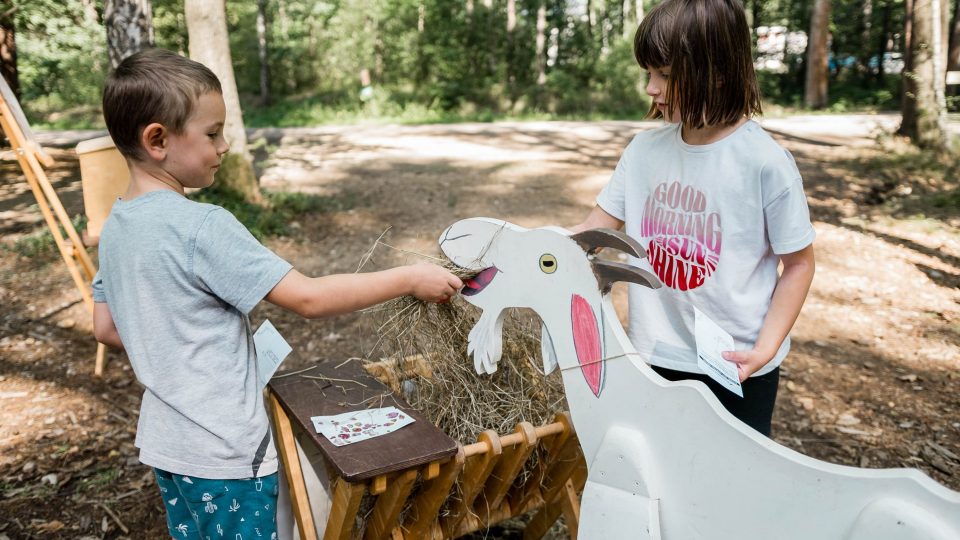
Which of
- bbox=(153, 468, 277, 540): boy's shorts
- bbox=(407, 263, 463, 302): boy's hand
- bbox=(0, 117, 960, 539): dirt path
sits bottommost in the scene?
bbox=(0, 117, 960, 539): dirt path

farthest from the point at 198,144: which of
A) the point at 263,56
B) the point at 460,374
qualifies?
the point at 263,56

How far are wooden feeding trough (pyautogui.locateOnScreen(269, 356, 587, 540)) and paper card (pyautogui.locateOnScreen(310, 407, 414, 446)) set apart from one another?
3 centimetres

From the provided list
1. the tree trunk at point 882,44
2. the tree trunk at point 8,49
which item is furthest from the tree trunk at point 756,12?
the tree trunk at point 8,49

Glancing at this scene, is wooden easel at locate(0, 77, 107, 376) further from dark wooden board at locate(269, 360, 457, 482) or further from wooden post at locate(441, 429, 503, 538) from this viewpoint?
wooden post at locate(441, 429, 503, 538)

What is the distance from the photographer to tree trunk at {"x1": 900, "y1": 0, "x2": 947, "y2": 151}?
7793mm

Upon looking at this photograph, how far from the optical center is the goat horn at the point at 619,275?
1502 mm

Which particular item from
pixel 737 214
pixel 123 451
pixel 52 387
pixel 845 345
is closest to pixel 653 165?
pixel 737 214

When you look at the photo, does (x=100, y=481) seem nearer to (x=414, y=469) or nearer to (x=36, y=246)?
(x=414, y=469)

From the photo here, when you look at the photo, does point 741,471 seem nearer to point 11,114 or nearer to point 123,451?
point 123,451

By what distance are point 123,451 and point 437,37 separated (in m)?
19.8

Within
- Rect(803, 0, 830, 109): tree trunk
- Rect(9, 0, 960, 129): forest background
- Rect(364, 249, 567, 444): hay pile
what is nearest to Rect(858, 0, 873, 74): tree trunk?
Rect(9, 0, 960, 129): forest background

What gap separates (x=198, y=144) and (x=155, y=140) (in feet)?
0.28

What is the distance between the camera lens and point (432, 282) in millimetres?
1785

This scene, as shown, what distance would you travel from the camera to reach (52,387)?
361cm
